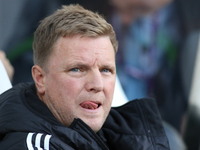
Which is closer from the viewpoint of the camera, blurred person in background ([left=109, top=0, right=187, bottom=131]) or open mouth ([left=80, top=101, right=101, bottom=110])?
open mouth ([left=80, top=101, right=101, bottom=110])

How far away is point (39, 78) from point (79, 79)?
0.15 meters

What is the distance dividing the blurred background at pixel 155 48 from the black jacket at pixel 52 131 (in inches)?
95.5

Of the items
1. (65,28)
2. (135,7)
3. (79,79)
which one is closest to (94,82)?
(79,79)

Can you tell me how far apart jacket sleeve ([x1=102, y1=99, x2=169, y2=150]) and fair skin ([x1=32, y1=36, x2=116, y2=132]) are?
263 millimetres

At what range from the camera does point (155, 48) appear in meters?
5.06

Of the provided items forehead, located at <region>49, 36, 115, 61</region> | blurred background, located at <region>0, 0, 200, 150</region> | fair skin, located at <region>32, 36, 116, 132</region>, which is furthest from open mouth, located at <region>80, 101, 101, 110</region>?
blurred background, located at <region>0, 0, 200, 150</region>

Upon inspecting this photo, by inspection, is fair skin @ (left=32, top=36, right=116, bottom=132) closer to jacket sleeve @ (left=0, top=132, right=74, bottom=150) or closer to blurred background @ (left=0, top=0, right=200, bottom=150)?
jacket sleeve @ (left=0, top=132, right=74, bottom=150)

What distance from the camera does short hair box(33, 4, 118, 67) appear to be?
1933 millimetres

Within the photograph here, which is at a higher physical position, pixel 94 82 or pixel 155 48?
pixel 94 82

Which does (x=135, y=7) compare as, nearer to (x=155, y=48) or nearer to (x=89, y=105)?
(x=155, y=48)

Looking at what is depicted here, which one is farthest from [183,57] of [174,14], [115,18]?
[115,18]

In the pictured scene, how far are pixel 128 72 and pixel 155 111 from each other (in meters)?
2.67

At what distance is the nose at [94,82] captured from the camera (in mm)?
1937

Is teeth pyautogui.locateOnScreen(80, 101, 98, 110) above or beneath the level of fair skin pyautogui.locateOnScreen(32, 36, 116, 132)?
beneath
